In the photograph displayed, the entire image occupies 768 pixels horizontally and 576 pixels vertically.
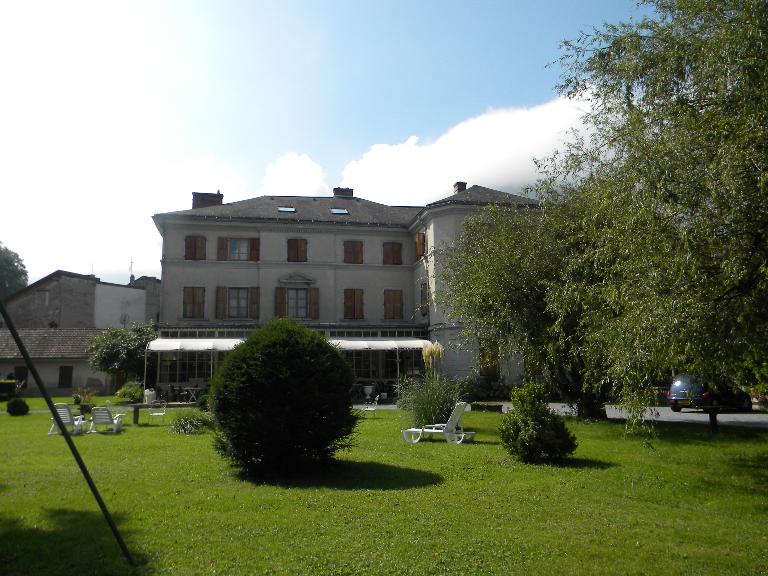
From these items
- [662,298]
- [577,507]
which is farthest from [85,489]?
[662,298]

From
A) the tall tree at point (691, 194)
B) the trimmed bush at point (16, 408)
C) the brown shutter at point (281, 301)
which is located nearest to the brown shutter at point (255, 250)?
the brown shutter at point (281, 301)

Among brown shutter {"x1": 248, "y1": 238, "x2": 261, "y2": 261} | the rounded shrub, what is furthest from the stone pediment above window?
the rounded shrub

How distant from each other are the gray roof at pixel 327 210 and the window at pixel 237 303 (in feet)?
12.2

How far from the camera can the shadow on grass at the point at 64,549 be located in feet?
16.1

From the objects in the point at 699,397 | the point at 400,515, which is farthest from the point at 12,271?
the point at 400,515

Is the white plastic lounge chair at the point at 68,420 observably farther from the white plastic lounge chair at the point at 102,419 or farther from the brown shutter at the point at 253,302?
the brown shutter at the point at 253,302

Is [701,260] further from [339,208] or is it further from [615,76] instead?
[339,208]

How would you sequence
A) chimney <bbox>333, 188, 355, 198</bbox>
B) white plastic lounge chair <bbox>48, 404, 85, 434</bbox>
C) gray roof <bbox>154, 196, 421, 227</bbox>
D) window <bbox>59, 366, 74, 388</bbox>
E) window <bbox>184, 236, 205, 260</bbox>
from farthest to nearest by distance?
chimney <bbox>333, 188, 355, 198</bbox>
window <bbox>59, 366, 74, 388</bbox>
gray roof <bbox>154, 196, 421, 227</bbox>
window <bbox>184, 236, 205, 260</bbox>
white plastic lounge chair <bbox>48, 404, 85, 434</bbox>

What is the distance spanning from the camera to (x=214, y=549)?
538cm

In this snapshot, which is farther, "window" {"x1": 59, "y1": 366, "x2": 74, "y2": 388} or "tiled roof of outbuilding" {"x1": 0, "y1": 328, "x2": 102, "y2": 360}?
"window" {"x1": 59, "y1": 366, "x2": 74, "y2": 388}

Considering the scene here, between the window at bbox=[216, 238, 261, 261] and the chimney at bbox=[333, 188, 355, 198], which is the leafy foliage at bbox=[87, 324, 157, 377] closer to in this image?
the window at bbox=[216, 238, 261, 261]

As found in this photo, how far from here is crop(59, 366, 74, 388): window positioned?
1393 inches

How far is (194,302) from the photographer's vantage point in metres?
30.9

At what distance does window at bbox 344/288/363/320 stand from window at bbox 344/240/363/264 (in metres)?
1.58
